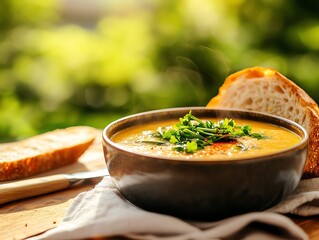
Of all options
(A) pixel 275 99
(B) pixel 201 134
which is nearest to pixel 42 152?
(B) pixel 201 134

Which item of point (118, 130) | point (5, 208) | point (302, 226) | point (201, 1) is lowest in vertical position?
point (5, 208)

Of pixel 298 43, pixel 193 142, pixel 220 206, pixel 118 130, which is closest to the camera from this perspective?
pixel 220 206

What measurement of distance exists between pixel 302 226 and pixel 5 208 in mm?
1099

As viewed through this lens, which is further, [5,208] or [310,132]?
[310,132]

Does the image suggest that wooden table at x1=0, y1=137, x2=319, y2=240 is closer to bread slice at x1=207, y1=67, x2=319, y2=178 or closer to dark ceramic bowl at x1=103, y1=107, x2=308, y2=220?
dark ceramic bowl at x1=103, y1=107, x2=308, y2=220

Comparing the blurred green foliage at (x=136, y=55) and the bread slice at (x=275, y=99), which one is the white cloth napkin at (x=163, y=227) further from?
the blurred green foliage at (x=136, y=55)

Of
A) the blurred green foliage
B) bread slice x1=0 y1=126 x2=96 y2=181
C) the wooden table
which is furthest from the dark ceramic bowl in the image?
the blurred green foliage

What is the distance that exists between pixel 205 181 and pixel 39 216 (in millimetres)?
676

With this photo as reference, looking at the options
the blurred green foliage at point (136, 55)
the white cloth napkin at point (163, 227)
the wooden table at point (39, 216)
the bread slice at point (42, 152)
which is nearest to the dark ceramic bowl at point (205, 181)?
the white cloth napkin at point (163, 227)

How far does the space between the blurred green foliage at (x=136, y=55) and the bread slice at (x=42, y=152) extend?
1604 mm

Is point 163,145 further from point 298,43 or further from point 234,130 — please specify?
point 298,43

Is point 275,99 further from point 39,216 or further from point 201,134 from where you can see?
point 39,216

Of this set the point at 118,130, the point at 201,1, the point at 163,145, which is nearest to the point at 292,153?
the point at 163,145

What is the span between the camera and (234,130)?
188 centimetres
